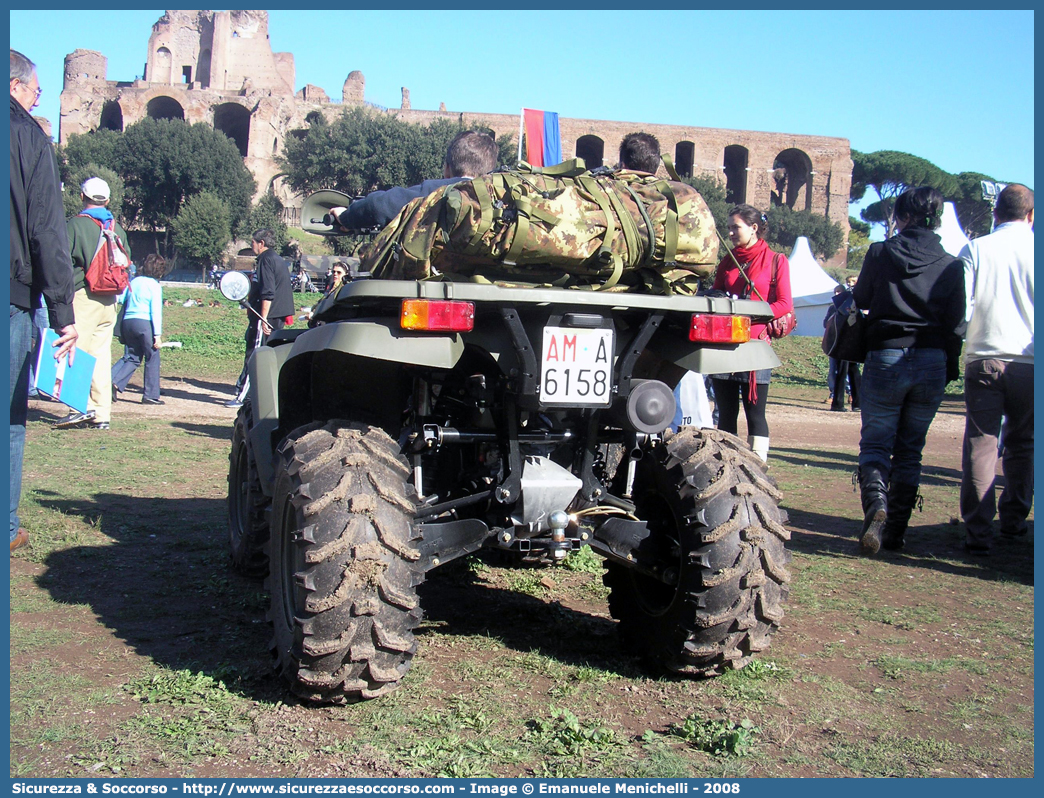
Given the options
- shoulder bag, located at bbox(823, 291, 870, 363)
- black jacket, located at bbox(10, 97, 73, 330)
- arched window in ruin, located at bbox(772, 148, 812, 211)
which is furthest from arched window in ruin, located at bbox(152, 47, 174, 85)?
shoulder bag, located at bbox(823, 291, 870, 363)

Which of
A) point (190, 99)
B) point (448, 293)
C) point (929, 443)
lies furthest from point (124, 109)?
point (448, 293)

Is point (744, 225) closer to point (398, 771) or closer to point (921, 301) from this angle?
point (921, 301)

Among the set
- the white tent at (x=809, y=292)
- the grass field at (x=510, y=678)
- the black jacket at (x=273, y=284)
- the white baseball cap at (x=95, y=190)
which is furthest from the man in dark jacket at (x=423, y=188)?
the white tent at (x=809, y=292)

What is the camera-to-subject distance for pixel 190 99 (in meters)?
75.7

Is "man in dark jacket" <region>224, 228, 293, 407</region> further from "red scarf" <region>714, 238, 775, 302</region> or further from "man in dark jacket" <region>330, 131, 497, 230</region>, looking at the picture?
"man in dark jacket" <region>330, 131, 497, 230</region>

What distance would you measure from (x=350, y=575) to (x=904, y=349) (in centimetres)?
386

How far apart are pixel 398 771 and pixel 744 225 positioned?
4624 mm

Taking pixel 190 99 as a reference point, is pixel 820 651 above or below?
below

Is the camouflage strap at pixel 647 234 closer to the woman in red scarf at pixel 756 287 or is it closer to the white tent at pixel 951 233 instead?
the woman in red scarf at pixel 756 287

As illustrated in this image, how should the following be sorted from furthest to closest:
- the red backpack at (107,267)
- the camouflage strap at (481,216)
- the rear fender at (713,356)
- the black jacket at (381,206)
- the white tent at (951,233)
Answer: the white tent at (951,233)
the red backpack at (107,267)
the black jacket at (381,206)
the rear fender at (713,356)
the camouflage strap at (481,216)

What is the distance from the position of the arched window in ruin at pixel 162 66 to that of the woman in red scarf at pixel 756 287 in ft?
298

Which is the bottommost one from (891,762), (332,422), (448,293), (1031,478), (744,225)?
(891,762)

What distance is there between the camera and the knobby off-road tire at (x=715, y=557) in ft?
10.4
